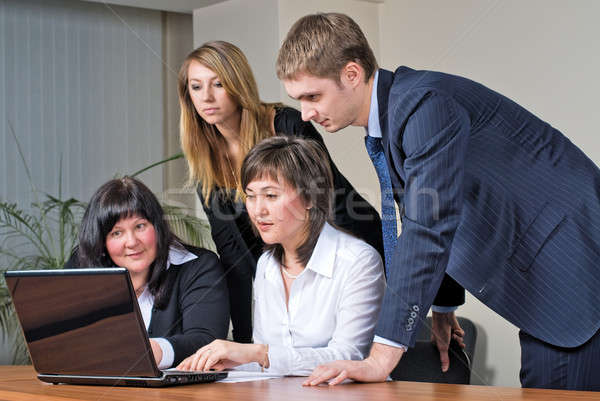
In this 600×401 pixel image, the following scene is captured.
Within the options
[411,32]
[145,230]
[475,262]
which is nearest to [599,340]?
[475,262]

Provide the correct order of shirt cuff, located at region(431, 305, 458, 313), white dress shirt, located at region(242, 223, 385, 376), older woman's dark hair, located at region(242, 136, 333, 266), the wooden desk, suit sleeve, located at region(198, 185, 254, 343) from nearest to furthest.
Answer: the wooden desk
white dress shirt, located at region(242, 223, 385, 376)
shirt cuff, located at region(431, 305, 458, 313)
older woman's dark hair, located at region(242, 136, 333, 266)
suit sleeve, located at region(198, 185, 254, 343)

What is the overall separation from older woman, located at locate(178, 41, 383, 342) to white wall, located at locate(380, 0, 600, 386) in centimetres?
160

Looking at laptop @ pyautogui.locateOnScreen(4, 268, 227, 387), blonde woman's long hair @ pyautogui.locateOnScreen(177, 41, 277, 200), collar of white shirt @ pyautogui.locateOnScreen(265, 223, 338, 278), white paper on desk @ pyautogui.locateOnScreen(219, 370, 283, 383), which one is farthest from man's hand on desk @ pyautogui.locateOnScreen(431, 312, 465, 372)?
blonde woman's long hair @ pyautogui.locateOnScreen(177, 41, 277, 200)

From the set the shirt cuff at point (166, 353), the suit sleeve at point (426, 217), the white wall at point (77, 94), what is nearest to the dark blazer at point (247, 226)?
the shirt cuff at point (166, 353)

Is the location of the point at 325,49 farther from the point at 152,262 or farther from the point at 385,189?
the point at 152,262

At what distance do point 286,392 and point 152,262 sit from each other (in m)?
0.96

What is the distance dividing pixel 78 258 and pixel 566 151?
1.37m

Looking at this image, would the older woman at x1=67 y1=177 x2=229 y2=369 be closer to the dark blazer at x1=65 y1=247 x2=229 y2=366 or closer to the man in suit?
the dark blazer at x1=65 y1=247 x2=229 y2=366

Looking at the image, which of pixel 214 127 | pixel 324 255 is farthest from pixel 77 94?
pixel 324 255

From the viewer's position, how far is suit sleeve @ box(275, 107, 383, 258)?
2.19 metres

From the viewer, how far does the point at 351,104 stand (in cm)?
155

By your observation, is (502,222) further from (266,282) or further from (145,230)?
(145,230)

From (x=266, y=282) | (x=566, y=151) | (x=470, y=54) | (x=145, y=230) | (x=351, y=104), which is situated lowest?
(x=266, y=282)

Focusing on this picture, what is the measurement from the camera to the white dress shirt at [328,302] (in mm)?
1754
